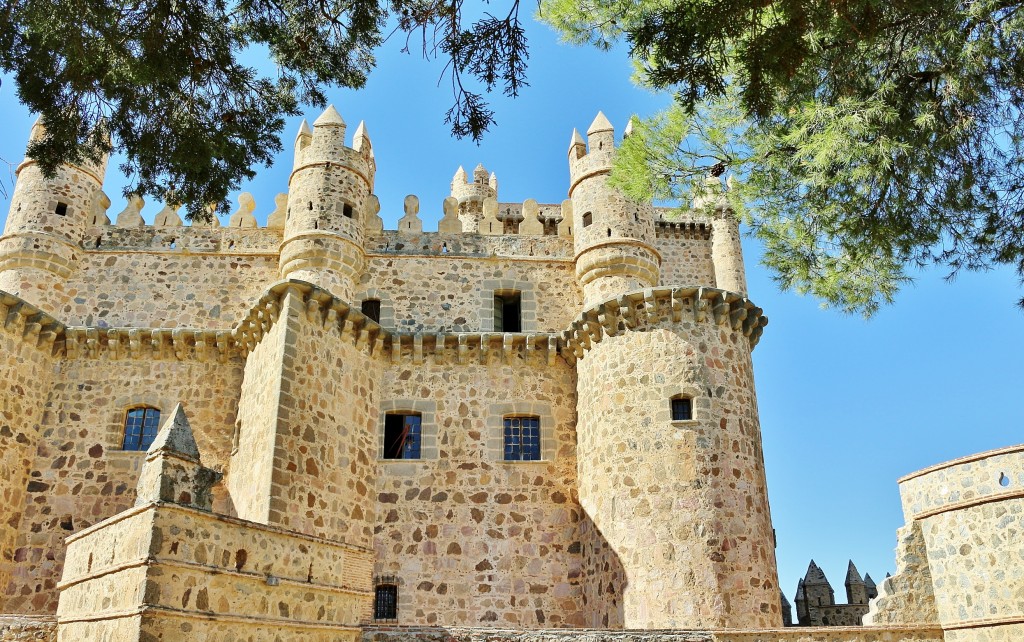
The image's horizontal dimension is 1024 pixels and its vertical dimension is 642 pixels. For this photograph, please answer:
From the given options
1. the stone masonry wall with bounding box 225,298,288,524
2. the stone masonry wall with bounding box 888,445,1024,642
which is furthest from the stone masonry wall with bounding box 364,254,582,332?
the stone masonry wall with bounding box 888,445,1024,642

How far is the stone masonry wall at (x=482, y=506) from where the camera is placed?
55.3ft

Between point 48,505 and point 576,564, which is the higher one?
point 48,505

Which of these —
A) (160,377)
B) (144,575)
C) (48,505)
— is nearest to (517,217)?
(160,377)

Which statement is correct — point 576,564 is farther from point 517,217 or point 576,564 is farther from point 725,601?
point 517,217

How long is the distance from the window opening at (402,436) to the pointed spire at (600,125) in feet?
27.7

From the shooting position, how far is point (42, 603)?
1619cm

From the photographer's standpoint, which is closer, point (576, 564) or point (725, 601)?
point (725, 601)

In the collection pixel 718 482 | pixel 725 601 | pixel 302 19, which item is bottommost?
pixel 725 601

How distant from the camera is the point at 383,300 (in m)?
20.0

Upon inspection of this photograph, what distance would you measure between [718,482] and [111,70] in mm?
12102

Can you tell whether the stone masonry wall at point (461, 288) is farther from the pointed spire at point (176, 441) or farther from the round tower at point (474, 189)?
the round tower at point (474, 189)

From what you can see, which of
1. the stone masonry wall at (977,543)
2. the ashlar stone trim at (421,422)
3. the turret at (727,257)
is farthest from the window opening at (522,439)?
the turret at (727,257)

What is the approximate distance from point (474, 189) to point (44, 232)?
1958cm

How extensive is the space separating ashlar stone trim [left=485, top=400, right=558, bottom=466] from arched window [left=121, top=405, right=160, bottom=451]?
23.3 feet
